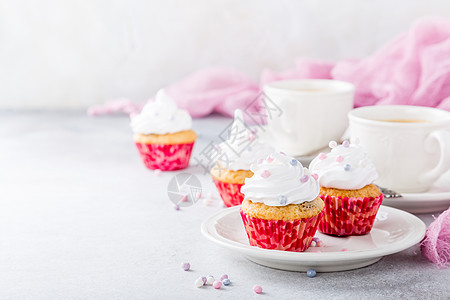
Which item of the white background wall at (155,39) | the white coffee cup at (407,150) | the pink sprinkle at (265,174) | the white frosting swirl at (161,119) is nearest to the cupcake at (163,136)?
the white frosting swirl at (161,119)

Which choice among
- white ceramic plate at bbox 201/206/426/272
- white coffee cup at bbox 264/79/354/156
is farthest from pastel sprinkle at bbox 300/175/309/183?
white coffee cup at bbox 264/79/354/156

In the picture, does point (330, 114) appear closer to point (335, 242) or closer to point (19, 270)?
point (335, 242)

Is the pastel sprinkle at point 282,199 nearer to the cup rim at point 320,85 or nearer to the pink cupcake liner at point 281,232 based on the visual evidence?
the pink cupcake liner at point 281,232

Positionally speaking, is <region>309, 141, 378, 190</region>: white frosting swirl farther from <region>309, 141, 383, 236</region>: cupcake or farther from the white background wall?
the white background wall

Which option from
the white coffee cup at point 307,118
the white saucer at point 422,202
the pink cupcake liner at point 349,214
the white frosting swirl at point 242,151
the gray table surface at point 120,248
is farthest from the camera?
the white coffee cup at point 307,118

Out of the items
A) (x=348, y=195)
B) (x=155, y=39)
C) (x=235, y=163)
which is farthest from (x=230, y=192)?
(x=155, y=39)

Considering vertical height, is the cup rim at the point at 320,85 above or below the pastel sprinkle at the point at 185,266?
above

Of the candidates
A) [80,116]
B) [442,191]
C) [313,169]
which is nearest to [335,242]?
[313,169]
